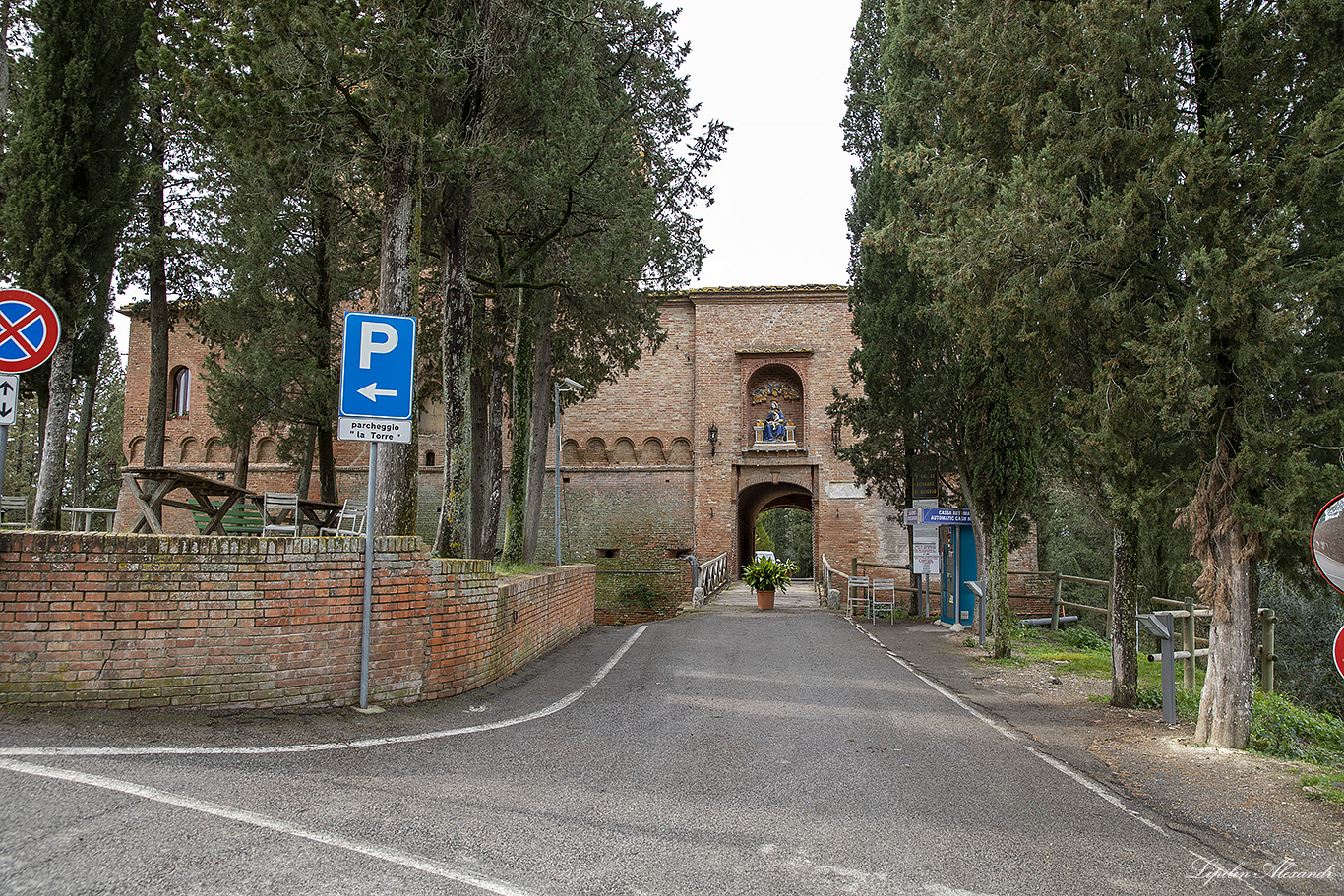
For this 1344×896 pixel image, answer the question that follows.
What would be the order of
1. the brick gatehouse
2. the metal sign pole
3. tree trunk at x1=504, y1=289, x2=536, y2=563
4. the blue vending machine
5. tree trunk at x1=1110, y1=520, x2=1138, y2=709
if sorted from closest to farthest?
the metal sign pole
tree trunk at x1=1110, y1=520, x2=1138, y2=709
tree trunk at x1=504, y1=289, x2=536, y2=563
the blue vending machine
the brick gatehouse

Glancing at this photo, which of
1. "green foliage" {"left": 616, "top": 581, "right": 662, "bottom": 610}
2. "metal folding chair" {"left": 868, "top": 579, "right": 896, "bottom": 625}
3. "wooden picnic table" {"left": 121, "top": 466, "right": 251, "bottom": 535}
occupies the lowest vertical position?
"green foliage" {"left": 616, "top": 581, "right": 662, "bottom": 610}

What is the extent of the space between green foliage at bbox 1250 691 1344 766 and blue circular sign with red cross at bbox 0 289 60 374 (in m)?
9.78

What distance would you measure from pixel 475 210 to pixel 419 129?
12.9 feet

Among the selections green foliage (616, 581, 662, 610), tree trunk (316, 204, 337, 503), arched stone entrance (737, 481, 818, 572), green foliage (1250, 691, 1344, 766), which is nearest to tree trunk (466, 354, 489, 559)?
tree trunk (316, 204, 337, 503)

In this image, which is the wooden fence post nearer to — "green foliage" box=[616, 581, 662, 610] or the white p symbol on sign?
the white p symbol on sign

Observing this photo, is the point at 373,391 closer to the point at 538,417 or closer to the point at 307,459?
the point at 538,417

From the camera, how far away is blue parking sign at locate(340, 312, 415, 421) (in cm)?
726

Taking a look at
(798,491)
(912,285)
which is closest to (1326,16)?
(912,285)

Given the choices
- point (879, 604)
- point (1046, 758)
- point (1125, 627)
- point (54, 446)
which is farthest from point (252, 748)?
point (879, 604)

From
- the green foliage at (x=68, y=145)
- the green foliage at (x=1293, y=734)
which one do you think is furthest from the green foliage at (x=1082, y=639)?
the green foliage at (x=68, y=145)

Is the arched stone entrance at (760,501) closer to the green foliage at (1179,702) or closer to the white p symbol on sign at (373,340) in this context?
the green foliage at (1179,702)

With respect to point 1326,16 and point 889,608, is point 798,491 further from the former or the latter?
point 1326,16

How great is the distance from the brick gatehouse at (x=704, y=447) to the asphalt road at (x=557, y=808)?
2099 cm

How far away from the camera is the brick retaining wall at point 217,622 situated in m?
5.57
